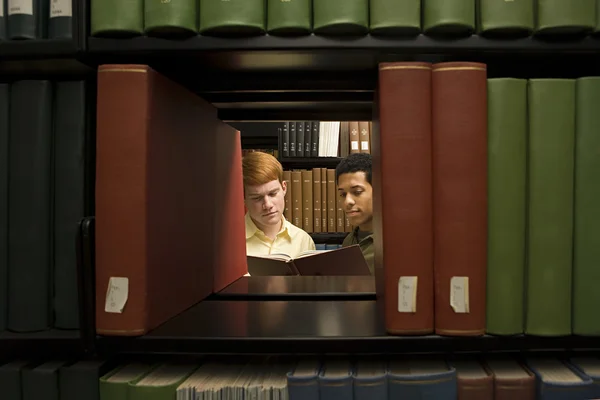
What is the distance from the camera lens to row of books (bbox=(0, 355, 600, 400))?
0.63 meters

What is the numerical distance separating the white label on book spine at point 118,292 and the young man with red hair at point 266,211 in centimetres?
157

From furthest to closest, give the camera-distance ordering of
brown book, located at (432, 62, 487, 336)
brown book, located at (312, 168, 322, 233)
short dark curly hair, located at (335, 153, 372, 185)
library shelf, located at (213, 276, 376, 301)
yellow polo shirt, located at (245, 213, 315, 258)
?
brown book, located at (312, 168, 322, 233) → yellow polo shirt, located at (245, 213, 315, 258) → short dark curly hair, located at (335, 153, 372, 185) → library shelf, located at (213, 276, 376, 301) → brown book, located at (432, 62, 487, 336)

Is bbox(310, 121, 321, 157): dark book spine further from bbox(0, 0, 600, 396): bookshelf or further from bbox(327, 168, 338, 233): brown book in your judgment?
bbox(0, 0, 600, 396): bookshelf

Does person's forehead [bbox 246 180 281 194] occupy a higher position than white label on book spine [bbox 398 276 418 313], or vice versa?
person's forehead [bbox 246 180 281 194]

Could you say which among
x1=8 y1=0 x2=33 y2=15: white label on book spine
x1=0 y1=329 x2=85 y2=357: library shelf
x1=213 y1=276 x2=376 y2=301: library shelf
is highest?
x1=8 y1=0 x2=33 y2=15: white label on book spine

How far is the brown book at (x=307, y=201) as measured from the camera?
2811 mm

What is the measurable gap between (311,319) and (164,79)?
0.44 metres

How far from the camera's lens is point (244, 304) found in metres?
0.81

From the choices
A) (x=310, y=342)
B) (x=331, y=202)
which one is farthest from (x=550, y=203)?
(x=331, y=202)

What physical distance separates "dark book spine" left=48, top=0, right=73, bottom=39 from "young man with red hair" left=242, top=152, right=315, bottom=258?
1571 mm

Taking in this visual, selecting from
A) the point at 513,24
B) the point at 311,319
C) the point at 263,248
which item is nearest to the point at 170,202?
the point at 311,319

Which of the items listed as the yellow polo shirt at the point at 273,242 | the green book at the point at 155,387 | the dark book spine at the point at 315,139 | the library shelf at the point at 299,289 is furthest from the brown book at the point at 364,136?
the green book at the point at 155,387

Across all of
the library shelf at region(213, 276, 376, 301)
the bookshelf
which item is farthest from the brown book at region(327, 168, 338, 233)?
the bookshelf

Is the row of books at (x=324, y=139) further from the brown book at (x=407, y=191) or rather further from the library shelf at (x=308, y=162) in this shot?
the brown book at (x=407, y=191)
